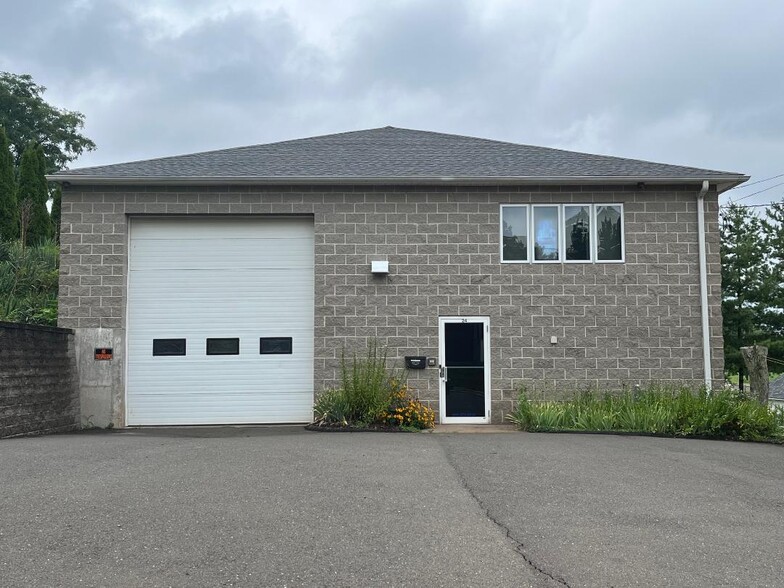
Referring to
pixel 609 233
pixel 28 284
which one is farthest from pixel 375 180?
pixel 28 284

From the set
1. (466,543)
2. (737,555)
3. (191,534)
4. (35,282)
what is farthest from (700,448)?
(35,282)

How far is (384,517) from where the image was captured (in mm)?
5797

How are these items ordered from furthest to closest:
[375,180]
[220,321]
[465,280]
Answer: [220,321] → [465,280] → [375,180]

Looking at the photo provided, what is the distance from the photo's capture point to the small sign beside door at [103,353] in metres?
13.3

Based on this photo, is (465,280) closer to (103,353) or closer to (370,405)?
(370,405)

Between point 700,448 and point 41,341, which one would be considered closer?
point 700,448

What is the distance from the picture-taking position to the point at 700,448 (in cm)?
1022

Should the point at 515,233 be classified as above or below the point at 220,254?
above

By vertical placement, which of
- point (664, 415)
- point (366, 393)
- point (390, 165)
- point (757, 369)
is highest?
point (390, 165)

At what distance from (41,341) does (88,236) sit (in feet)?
8.05

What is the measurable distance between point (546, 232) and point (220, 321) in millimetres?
6613

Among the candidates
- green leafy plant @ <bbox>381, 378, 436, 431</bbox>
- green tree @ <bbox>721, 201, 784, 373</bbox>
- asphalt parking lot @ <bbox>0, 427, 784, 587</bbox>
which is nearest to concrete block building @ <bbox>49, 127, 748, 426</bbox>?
green leafy plant @ <bbox>381, 378, 436, 431</bbox>

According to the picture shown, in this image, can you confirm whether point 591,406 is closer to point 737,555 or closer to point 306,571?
point 737,555

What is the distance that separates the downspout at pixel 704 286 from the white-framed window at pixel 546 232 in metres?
2.68
